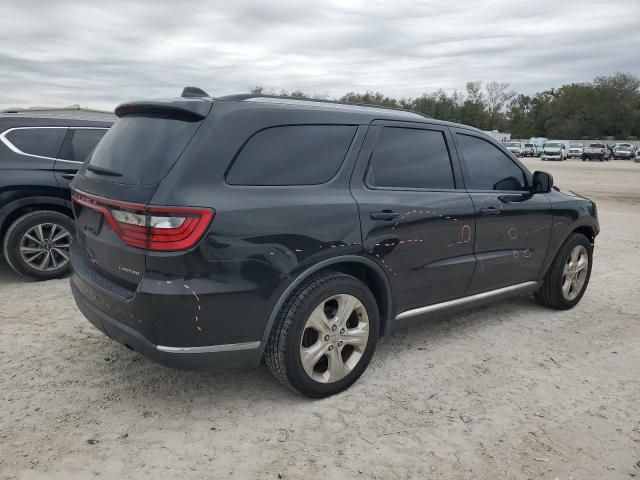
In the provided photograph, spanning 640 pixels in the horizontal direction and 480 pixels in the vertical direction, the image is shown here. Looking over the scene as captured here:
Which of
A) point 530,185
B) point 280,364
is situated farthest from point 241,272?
point 530,185

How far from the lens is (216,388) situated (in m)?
3.37

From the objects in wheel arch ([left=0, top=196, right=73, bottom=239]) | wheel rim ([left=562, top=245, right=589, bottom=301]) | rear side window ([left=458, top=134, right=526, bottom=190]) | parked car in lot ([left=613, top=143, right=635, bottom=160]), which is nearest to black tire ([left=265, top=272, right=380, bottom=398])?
rear side window ([left=458, top=134, right=526, bottom=190])

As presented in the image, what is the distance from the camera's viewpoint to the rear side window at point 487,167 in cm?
406

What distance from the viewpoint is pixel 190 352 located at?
2.74 metres

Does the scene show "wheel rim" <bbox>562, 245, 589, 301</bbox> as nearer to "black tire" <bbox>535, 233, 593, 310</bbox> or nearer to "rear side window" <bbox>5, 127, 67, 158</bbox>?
"black tire" <bbox>535, 233, 593, 310</bbox>

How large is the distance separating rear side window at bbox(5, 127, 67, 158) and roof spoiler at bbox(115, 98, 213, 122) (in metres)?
3.17

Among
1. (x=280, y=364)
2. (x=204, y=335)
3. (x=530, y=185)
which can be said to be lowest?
→ (x=280, y=364)

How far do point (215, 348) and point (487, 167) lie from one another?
8.52 ft

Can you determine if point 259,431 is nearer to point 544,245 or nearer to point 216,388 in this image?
point 216,388

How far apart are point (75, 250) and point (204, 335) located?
4.42 ft

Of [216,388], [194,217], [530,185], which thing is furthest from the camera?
[530,185]

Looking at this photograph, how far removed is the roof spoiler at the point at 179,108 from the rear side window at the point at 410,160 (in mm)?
1092

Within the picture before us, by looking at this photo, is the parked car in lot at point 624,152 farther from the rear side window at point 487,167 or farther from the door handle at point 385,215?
the door handle at point 385,215

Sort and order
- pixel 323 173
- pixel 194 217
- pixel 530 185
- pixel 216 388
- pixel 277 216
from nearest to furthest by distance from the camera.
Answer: pixel 194 217 → pixel 277 216 → pixel 323 173 → pixel 216 388 → pixel 530 185
